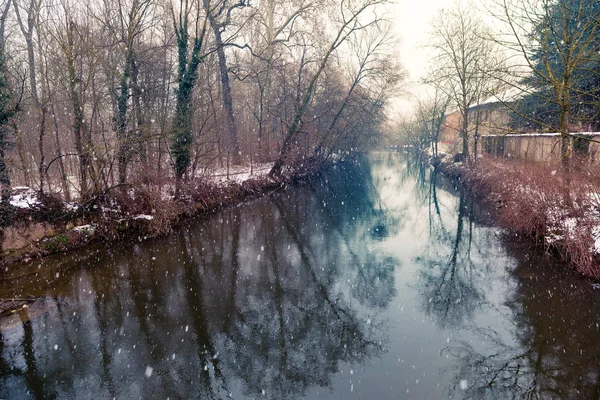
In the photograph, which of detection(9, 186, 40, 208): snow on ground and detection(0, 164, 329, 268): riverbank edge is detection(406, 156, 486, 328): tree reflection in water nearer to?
detection(0, 164, 329, 268): riverbank edge

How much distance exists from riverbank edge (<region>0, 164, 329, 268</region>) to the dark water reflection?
2.07 ft

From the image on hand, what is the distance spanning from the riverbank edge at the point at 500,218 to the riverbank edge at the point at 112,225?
11.9 metres

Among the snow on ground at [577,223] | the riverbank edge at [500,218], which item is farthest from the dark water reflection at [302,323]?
the snow on ground at [577,223]

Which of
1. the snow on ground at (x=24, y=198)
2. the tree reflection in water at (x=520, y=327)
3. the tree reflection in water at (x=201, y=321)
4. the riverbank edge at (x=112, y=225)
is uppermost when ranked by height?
the snow on ground at (x=24, y=198)

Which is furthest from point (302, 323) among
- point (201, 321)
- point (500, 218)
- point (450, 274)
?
point (500, 218)

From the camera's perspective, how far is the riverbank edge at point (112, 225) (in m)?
10.4

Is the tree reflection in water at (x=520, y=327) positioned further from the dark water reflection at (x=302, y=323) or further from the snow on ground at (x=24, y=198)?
the snow on ground at (x=24, y=198)

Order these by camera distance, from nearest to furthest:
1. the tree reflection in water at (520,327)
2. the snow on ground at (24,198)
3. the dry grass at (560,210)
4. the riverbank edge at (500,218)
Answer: the tree reflection in water at (520,327), the riverbank edge at (500,218), the dry grass at (560,210), the snow on ground at (24,198)

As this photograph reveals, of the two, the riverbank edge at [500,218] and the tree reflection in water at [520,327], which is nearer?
the tree reflection in water at [520,327]

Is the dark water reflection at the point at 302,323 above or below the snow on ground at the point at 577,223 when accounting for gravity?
below

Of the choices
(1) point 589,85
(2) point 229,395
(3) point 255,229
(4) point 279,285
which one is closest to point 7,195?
(3) point 255,229

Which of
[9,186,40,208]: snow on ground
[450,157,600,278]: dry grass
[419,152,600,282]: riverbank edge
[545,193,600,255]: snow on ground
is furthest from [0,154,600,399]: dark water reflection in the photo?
[9,186,40,208]: snow on ground

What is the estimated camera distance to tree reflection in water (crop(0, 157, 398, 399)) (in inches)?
221

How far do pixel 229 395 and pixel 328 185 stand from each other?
23.2 meters
